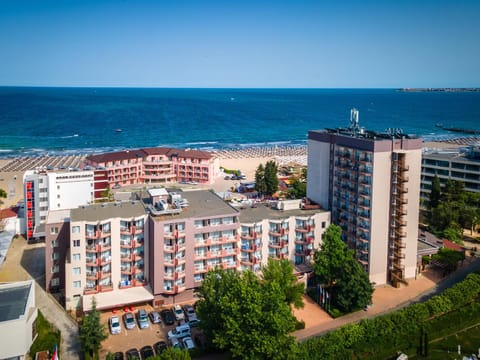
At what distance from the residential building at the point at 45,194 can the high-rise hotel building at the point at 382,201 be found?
33023mm

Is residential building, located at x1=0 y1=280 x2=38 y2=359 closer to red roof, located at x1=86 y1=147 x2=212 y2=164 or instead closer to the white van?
the white van

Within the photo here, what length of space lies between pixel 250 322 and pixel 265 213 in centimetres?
1802

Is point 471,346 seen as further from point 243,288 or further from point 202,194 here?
point 202,194

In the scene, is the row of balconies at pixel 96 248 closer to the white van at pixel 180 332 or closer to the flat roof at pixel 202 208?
the flat roof at pixel 202 208

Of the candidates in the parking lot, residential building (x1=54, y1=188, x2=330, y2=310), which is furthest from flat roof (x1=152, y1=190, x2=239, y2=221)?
the parking lot

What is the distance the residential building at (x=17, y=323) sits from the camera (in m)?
27.5

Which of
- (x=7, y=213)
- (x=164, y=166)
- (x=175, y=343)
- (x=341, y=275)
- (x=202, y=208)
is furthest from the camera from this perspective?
(x=164, y=166)

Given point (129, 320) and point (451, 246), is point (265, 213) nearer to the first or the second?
point (129, 320)

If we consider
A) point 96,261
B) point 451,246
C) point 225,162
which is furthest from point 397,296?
point 225,162

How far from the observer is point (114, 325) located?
1352 inches

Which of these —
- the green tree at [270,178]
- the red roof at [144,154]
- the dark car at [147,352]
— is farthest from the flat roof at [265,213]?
the red roof at [144,154]

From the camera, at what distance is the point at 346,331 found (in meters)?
30.5

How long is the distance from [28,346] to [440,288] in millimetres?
34907

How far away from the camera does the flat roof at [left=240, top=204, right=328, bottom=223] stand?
4244 centimetres
